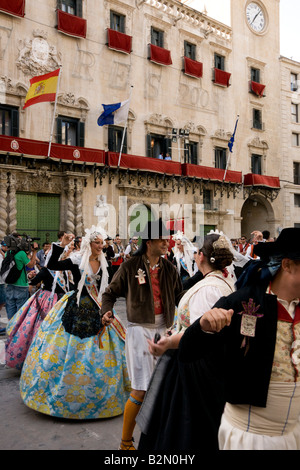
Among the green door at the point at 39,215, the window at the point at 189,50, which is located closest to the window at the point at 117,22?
the window at the point at 189,50

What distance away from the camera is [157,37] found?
23.6 m

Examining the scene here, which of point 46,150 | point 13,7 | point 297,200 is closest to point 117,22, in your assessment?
point 13,7

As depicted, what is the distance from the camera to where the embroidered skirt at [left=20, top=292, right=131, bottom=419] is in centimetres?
440

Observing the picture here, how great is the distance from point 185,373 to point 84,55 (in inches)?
793

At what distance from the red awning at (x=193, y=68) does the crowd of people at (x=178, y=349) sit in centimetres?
2099

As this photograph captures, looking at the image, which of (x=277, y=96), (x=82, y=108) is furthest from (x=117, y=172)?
(x=277, y=96)

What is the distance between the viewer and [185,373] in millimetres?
2828

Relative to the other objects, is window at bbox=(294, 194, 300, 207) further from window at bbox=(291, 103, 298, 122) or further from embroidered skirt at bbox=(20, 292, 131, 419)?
embroidered skirt at bbox=(20, 292, 131, 419)

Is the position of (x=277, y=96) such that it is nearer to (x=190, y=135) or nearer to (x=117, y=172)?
(x=190, y=135)

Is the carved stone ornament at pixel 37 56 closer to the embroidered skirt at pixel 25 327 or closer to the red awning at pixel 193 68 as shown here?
the red awning at pixel 193 68


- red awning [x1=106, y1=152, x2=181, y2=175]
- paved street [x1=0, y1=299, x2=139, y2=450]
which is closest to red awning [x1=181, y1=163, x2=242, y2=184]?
Answer: red awning [x1=106, y1=152, x2=181, y2=175]

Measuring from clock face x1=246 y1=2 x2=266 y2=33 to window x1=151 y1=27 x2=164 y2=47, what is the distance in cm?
873

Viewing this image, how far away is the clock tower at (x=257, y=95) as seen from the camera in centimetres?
2780

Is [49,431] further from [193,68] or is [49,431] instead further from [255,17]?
[255,17]
